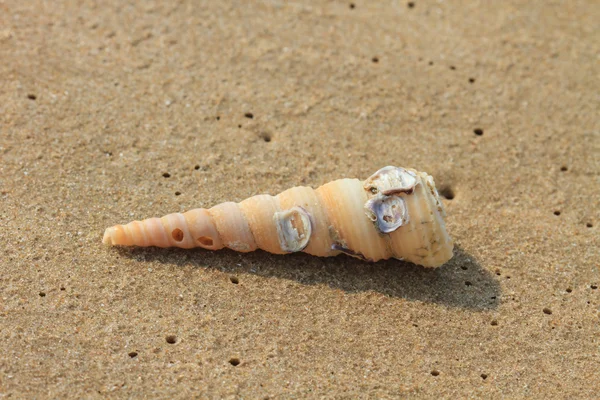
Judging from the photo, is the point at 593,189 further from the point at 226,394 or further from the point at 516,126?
the point at 226,394

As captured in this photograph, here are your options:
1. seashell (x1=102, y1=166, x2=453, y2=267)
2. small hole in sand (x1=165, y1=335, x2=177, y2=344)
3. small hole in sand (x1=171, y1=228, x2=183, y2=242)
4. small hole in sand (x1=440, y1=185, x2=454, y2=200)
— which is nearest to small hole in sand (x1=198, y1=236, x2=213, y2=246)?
seashell (x1=102, y1=166, x2=453, y2=267)

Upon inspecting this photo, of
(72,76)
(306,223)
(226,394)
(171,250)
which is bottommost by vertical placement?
(226,394)

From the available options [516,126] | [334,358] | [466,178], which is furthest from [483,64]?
[334,358]

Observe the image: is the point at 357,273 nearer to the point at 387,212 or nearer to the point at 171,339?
the point at 387,212

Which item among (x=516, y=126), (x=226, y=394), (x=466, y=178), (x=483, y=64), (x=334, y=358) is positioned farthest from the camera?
(x=483, y=64)

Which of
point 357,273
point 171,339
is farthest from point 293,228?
point 171,339
